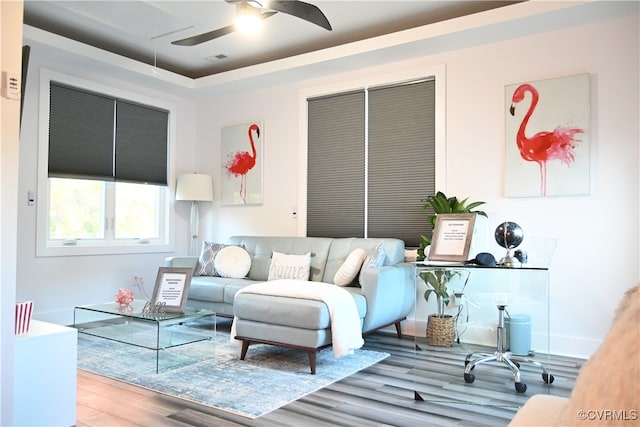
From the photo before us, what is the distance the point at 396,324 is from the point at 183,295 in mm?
1922

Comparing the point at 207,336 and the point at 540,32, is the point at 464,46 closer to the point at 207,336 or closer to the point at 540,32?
the point at 540,32

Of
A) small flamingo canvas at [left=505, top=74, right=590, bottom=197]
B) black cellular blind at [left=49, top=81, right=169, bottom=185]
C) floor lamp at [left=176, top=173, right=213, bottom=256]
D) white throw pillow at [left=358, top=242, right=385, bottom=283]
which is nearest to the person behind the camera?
small flamingo canvas at [left=505, top=74, right=590, bottom=197]

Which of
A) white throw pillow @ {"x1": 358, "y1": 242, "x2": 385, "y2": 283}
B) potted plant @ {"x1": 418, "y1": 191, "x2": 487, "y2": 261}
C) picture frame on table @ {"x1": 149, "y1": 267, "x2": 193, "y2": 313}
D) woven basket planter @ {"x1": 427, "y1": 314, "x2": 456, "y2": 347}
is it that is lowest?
woven basket planter @ {"x1": 427, "y1": 314, "x2": 456, "y2": 347}

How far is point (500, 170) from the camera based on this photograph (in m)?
4.15

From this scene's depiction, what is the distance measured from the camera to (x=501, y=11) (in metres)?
3.77

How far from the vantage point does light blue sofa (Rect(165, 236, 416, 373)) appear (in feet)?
10.9

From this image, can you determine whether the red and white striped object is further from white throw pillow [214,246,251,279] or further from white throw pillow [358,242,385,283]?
white throw pillow [214,246,251,279]

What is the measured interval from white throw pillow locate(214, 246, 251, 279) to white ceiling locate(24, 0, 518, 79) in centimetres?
216

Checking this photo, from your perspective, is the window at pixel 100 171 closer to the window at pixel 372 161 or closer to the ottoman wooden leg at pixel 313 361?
the window at pixel 372 161

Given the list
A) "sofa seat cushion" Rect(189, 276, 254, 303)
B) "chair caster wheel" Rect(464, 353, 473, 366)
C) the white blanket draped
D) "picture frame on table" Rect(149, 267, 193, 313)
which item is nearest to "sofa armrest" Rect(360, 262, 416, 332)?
A: the white blanket draped

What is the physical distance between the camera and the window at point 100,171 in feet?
15.8

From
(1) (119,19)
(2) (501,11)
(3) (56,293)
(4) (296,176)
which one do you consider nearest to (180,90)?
(1) (119,19)

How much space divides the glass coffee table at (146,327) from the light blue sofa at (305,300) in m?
0.33

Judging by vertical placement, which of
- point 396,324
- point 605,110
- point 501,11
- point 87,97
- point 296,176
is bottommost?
point 396,324
